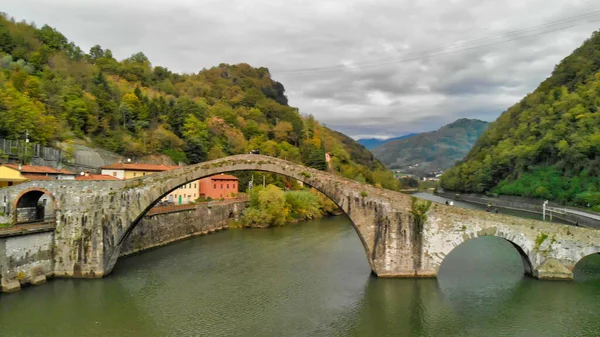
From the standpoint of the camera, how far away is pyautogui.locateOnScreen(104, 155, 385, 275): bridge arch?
19.9 metres

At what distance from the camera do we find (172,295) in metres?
18.2

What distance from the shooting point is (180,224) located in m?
33.5

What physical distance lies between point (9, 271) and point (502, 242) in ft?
100

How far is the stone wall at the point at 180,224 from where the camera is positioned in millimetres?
27602

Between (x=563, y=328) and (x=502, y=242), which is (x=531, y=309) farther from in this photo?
(x=502, y=242)

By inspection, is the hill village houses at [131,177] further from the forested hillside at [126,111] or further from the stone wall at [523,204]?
the stone wall at [523,204]

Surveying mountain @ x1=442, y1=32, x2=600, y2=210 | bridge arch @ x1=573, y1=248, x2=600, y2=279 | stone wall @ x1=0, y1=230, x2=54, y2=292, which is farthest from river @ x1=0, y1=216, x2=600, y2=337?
mountain @ x1=442, y1=32, x2=600, y2=210

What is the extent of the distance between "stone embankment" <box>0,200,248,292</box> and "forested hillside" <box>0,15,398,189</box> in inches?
599

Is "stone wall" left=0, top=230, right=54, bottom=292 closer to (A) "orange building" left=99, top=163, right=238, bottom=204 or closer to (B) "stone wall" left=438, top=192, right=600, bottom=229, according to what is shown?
(A) "orange building" left=99, top=163, right=238, bottom=204

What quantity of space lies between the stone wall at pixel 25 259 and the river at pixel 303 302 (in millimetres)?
574

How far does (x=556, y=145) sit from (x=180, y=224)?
54715 mm

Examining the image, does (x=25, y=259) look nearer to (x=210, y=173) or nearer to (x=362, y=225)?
(x=210, y=173)

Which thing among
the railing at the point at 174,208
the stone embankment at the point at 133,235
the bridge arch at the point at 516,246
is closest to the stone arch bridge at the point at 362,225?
the bridge arch at the point at 516,246

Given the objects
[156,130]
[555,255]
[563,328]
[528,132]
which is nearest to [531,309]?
[563,328]
